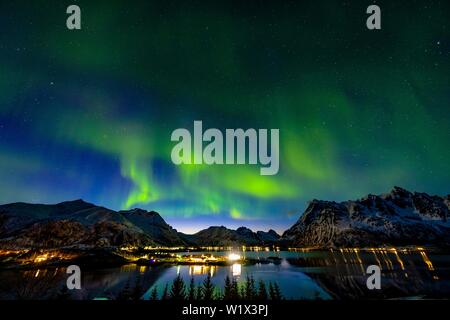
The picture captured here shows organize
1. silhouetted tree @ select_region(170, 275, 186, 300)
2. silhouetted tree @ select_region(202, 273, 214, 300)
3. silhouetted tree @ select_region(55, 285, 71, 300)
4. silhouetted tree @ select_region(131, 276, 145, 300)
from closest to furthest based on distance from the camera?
1. silhouetted tree @ select_region(55, 285, 71, 300)
2. silhouetted tree @ select_region(170, 275, 186, 300)
3. silhouetted tree @ select_region(131, 276, 145, 300)
4. silhouetted tree @ select_region(202, 273, 214, 300)

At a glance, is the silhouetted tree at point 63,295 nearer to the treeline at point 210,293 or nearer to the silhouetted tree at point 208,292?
the treeline at point 210,293

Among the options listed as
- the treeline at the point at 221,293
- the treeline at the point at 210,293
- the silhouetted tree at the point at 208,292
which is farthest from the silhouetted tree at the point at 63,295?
the silhouetted tree at the point at 208,292

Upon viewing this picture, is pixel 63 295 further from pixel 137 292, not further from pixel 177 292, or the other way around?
pixel 177 292

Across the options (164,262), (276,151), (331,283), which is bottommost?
(164,262)

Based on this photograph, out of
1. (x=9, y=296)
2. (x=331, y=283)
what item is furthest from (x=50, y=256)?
(x=331, y=283)

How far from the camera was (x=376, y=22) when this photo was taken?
51.1 ft

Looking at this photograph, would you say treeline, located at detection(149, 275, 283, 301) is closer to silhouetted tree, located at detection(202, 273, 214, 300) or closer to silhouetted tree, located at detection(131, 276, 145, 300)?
silhouetted tree, located at detection(202, 273, 214, 300)

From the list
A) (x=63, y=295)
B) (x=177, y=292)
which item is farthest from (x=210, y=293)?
(x=63, y=295)

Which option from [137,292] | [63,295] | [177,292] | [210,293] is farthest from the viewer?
[210,293]

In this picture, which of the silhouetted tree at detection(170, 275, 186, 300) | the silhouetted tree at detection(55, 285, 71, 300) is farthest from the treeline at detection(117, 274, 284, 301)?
the silhouetted tree at detection(55, 285, 71, 300)

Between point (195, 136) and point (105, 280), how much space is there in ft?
252

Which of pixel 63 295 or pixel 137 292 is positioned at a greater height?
pixel 63 295

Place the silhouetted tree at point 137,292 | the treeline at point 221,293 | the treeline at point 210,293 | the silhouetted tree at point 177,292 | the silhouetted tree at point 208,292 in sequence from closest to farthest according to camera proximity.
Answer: the silhouetted tree at point 177,292 → the treeline at point 221,293 → the treeline at point 210,293 → the silhouetted tree at point 137,292 → the silhouetted tree at point 208,292
